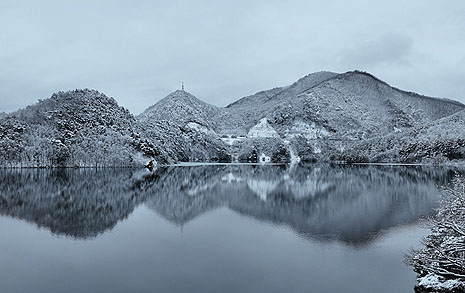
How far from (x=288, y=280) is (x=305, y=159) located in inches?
6211

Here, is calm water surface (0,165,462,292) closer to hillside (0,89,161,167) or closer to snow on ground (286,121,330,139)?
hillside (0,89,161,167)

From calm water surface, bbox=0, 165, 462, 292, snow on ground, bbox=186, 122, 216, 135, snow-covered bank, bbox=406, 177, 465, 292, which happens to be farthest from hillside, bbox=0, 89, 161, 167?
snow-covered bank, bbox=406, 177, 465, 292

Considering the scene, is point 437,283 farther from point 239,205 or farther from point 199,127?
point 199,127

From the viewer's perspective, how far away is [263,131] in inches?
7554

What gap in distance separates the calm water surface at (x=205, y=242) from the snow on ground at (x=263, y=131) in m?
144

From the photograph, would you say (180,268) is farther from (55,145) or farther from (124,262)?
(55,145)

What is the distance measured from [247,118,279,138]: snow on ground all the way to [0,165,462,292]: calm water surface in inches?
5669

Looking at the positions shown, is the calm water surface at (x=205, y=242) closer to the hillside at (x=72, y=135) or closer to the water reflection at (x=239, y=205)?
the water reflection at (x=239, y=205)

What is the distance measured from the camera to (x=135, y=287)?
634 inches

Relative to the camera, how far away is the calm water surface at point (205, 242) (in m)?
16.8

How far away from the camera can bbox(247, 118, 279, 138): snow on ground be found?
188663 mm

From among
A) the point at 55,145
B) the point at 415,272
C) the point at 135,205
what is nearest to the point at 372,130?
the point at 55,145

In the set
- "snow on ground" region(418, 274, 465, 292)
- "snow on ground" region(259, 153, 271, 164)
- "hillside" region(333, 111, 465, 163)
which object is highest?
"hillside" region(333, 111, 465, 163)

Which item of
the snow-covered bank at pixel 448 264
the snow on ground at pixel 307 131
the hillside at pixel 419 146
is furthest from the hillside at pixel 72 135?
the snow-covered bank at pixel 448 264
